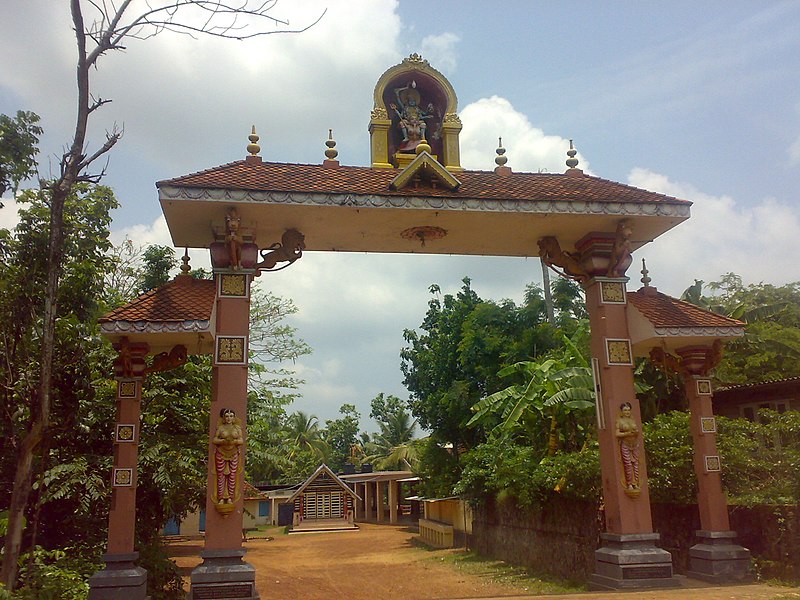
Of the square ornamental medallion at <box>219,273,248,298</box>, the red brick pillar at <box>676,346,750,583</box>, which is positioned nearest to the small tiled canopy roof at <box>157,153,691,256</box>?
the square ornamental medallion at <box>219,273,248,298</box>

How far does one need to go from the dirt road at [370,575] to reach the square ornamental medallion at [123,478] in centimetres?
475

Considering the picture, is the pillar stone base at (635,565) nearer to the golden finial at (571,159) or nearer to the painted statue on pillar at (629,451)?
the painted statue on pillar at (629,451)

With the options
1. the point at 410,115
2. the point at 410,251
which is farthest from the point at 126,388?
the point at 410,115

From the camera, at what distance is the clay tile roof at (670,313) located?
10469 millimetres

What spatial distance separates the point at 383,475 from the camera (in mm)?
40562

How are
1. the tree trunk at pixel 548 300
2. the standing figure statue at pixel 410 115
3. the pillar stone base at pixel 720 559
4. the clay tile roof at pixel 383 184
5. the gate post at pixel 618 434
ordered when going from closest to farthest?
the gate post at pixel 618 434
the clay tile roof at pixel 383 184
the pillar stone base at pixel 720 559
the standing figure statue at pixel 410 115
the tree trunk at pixel 548 300

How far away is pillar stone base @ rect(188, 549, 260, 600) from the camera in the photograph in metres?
8.52

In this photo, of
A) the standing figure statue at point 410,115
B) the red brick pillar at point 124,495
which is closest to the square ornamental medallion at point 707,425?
the standing figure statue at point 410,115

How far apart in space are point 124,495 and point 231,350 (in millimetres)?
2571

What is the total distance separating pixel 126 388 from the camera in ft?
33.0

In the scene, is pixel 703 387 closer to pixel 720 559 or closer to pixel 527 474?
pixel 720 559

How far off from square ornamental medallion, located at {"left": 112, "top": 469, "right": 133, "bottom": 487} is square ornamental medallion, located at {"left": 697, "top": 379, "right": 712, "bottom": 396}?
8.90 metres

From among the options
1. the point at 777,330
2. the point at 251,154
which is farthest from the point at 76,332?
the point at 777,330

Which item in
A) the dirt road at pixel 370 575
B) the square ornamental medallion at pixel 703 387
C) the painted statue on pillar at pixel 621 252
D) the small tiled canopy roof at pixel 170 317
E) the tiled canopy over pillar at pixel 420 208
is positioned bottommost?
the dirt road at pixel 370 575
